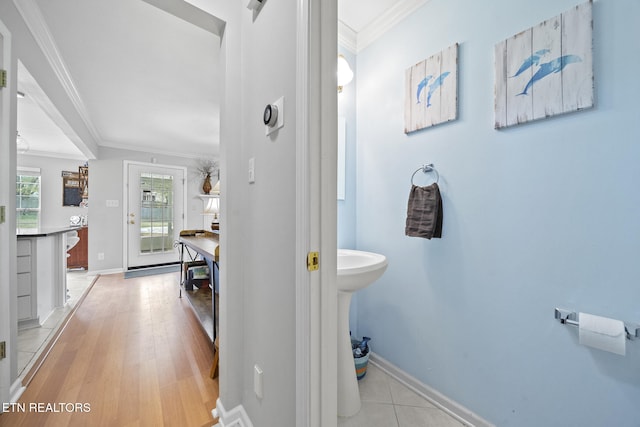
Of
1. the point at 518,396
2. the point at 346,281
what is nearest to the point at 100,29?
the point at 346,281

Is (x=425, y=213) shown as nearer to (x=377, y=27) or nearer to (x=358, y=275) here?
(x=358, y=275)

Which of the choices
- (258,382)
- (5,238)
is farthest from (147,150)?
(258,382)

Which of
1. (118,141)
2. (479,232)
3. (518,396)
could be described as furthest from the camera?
(118,141)

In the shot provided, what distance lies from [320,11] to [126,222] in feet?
17.6

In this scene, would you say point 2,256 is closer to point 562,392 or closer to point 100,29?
point 100,29

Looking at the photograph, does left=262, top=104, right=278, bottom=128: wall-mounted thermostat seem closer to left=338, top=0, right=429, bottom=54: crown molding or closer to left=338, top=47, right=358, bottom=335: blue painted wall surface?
left=338, top=47, right=358, bottom=335: blue painted wall surface

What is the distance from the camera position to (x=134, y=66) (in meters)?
2.26

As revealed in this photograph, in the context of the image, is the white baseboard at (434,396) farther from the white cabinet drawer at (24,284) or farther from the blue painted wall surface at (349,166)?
the white cabinet drawer at (24,284)

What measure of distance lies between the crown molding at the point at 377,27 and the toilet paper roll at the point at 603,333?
72.6 inches

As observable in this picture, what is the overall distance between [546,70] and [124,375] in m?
2.94

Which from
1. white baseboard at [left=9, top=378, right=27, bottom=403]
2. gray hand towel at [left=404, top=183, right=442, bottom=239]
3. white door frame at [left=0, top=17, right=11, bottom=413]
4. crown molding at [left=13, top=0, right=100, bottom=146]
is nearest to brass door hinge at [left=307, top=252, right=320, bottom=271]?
gray hand towel at [left=404, top=183, right=442, bottom=239]

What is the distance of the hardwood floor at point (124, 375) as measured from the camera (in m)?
1.31

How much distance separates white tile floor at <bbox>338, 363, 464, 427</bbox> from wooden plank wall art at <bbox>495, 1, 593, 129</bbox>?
158cm

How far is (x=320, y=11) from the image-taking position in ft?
2.46
